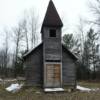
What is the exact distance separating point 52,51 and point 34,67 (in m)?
2.21

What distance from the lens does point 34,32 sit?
47.9 m

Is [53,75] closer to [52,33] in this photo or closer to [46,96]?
[52,33]

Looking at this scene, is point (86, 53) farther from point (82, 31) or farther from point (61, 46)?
point (61, 46)

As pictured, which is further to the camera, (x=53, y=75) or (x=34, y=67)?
(x=34, y=67)

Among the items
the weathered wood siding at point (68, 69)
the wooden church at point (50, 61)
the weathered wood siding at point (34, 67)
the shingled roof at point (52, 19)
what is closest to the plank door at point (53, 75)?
the wooden church at point (50, 61)

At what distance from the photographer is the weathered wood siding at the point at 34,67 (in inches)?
825

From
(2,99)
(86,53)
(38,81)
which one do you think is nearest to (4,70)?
(86,53)

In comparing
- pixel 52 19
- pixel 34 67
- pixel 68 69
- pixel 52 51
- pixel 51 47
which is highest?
pixel 52 19

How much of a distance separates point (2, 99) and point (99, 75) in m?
31.2

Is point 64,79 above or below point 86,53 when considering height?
below

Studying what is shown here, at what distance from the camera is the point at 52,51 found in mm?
20781

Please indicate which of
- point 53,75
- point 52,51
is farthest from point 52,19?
point 53,75

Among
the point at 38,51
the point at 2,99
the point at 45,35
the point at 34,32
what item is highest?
the point at 34,32

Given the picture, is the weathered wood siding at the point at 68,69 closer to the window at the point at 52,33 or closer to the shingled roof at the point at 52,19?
the window at the point at 52,33
